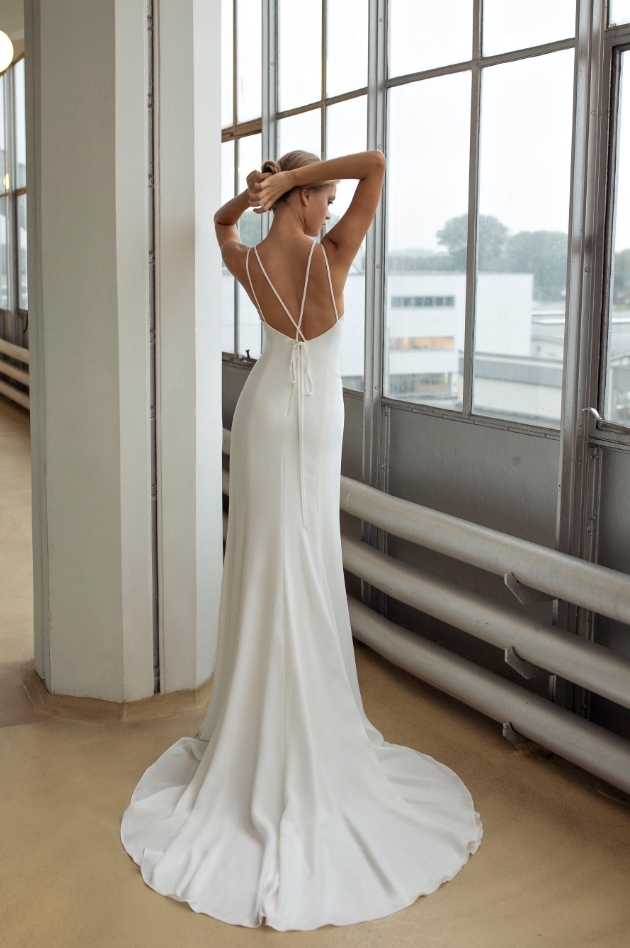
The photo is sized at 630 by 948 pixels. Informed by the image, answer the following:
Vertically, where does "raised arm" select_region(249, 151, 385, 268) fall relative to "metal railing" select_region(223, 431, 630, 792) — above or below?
above

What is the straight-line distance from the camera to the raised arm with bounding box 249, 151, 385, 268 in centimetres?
279

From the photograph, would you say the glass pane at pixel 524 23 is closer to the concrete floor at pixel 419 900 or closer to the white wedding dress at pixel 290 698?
the white wedding dress at pixel 290 698

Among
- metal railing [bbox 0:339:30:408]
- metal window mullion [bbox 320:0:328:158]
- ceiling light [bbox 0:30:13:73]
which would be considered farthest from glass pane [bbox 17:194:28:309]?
metal window mullion [bbox 320:0:328:158]

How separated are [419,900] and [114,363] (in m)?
2.15

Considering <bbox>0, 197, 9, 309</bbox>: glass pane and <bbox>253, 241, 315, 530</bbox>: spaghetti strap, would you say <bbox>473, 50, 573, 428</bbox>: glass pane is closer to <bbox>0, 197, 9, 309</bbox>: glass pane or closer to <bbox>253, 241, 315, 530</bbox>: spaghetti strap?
<bbox>253, 241, 315, 530</bbox>: spaghetti strap

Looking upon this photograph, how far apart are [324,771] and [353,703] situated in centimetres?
23

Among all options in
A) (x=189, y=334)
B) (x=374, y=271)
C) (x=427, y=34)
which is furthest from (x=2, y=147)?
(x=189, y=334)

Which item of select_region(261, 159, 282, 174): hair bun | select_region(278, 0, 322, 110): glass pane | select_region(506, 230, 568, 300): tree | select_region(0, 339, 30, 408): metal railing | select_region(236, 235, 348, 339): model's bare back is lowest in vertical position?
select_region(0, 339, 30, 408): metal railing

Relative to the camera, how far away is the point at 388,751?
331 cm

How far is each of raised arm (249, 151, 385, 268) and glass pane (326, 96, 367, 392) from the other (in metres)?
1.88

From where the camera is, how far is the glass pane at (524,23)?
3.37 meters

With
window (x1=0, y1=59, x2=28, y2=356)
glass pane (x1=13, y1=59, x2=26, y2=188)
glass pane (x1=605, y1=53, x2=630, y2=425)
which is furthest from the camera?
window (x1=0, y1=59, x2=28, y2=356)

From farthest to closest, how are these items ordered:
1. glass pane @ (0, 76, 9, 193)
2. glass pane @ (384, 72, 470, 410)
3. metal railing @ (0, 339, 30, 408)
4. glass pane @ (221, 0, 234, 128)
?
glass pane @ (0, 76, 9, 193) < metal railing @ (0, 339, 30, 408) < glass pane @ (221, 0, 234, 128) < glass pane @ (384, 72, 470, 410)

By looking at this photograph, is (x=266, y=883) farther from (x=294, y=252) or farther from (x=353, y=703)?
(x=294, y=252)
